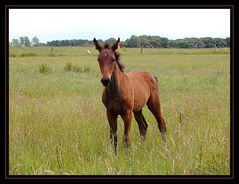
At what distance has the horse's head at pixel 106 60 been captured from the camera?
18.5 feet

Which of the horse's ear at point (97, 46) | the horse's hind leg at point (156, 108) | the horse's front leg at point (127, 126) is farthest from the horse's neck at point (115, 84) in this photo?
the horse's hind leg at point (156, 108)

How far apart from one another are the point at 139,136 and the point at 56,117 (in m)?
2.00

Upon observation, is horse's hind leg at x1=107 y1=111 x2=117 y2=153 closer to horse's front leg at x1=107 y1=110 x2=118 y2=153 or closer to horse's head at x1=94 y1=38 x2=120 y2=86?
horse's front leg at x1=107 y1=110 x2=118 y2=153

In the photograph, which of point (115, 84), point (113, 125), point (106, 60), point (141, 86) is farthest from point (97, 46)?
point (141, 86)

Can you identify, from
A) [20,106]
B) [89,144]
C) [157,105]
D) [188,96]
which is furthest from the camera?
[188,96]

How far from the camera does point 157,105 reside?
8.12 metres

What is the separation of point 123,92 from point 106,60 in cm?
91

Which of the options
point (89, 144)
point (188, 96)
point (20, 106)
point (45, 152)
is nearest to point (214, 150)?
point (89, 144)

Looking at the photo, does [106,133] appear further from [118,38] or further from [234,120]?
[234,120]

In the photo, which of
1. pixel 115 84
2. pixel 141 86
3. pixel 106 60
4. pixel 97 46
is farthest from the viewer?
pixel 141 86

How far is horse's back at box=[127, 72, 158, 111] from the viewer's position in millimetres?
7207

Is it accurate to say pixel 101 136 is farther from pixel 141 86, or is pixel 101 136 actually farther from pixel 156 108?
pixel 156 108

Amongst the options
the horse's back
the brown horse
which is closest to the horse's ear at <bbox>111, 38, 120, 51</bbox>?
the brown horse

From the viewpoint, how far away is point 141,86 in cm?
750
